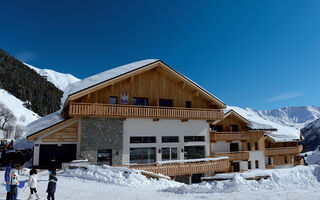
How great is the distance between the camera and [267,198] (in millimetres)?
7355

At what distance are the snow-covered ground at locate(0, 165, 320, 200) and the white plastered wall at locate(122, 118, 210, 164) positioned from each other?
268 inches

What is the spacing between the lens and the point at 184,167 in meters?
18.2

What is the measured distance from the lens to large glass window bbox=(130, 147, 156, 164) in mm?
18339

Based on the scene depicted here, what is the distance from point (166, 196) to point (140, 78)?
13.3m

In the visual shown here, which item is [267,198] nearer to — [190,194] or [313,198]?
[313,198]

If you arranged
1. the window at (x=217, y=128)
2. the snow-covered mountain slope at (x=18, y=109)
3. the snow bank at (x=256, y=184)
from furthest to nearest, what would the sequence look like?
the snow-covered mountain slope at (x=18, y=109) → the window at (x=217, y=128) → the snow bank at (x=256, y=184)

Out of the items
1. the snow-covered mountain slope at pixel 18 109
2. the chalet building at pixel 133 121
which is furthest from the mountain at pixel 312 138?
the snow-covered mountain slope at pixel 18 109

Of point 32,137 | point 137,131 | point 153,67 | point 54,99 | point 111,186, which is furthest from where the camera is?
point 54,99

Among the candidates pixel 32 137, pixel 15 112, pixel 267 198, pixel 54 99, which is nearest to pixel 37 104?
pixel 54 99

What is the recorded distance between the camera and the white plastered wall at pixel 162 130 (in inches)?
719

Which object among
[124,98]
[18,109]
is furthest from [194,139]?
[18,109]

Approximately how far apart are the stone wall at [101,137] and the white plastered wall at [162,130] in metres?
0.54

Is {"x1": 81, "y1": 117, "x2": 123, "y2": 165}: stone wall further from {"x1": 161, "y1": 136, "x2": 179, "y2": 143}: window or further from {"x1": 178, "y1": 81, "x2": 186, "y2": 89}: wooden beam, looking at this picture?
{"x1": 178, "y1": 81, "x2": 186, "y2": 89}: wooden beam

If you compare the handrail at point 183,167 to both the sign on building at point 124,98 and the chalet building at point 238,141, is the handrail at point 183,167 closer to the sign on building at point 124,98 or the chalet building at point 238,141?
the chalet building at point 238,141
